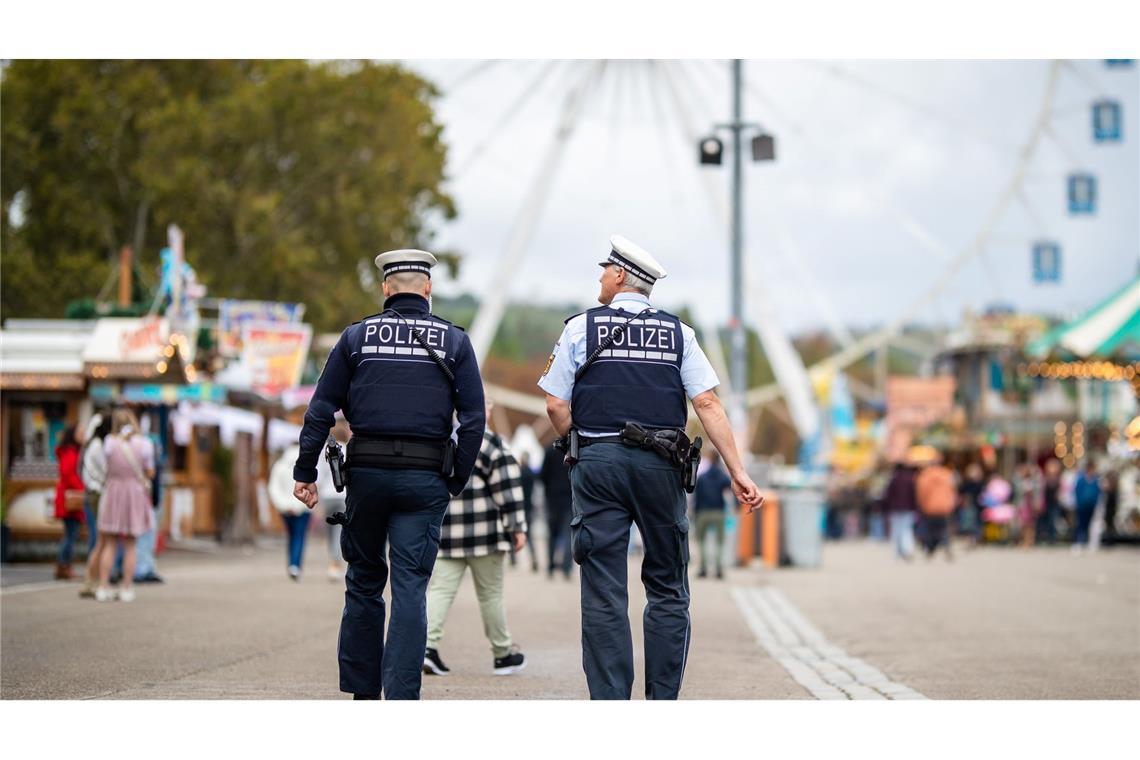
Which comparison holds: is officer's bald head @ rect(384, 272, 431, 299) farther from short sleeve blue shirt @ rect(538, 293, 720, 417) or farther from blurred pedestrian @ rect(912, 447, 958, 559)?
blurred pedestrian @ rect(912, 447, 958, 559)

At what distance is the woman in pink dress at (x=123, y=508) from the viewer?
15.3m

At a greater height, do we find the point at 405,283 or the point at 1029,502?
the point at 405,283

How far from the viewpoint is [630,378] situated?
7.37 m

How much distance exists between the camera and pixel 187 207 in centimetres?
3578

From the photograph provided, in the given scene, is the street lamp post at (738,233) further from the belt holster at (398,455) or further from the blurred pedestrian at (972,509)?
the belt holster at (398,455)

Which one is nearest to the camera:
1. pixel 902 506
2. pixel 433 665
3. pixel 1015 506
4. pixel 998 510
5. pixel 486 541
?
pixel 433 665

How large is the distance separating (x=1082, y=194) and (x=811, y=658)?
25778 mm

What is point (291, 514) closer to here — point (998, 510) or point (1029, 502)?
point (1029, 502)

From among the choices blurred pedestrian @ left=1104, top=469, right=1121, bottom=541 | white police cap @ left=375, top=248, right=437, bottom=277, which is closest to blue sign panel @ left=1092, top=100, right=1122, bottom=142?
blurred pedestrian @ left=1104, top=469, right=1121, bottom=541

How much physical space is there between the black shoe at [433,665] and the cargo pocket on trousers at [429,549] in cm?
268

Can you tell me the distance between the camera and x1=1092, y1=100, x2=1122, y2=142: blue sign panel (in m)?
34.8

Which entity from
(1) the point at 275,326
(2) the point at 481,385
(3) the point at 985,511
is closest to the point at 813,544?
(1) the point at 275,326

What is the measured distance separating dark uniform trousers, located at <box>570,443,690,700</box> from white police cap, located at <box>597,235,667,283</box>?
0.79 meters

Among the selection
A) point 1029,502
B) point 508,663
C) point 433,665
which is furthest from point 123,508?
point 1029,502
